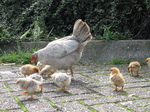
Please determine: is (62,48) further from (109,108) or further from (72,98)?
(109,108)

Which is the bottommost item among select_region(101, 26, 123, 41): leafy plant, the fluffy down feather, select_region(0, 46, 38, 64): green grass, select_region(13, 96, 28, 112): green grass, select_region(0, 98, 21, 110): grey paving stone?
select_region(13, 96, 28, 112): green grass

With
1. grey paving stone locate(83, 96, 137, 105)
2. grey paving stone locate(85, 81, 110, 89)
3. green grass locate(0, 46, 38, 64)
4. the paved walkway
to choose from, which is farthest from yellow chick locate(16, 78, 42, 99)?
green grass locate(0, 46, 38, 64)

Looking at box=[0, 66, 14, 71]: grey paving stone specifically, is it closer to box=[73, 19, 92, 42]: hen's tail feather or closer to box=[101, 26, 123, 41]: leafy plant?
box=[73, 19, 92, 42]: hen's tail feather

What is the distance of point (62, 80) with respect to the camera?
4680 millimetres

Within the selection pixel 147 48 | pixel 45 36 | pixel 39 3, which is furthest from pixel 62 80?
pixel 39 3

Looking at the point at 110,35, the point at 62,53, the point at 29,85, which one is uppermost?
the point at 110,35

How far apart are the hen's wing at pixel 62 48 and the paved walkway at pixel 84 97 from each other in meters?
0.62

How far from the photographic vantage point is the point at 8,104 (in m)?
3.94

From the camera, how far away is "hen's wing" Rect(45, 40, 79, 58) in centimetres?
575

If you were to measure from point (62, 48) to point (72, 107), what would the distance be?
2281mm

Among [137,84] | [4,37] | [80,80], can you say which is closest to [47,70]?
[80,80]

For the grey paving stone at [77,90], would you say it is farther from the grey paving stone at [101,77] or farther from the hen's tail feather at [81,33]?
the hen's tail feather at [81,33]

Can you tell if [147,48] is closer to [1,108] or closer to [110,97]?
[110,97]

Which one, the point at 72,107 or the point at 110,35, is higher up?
the point at 110,35
